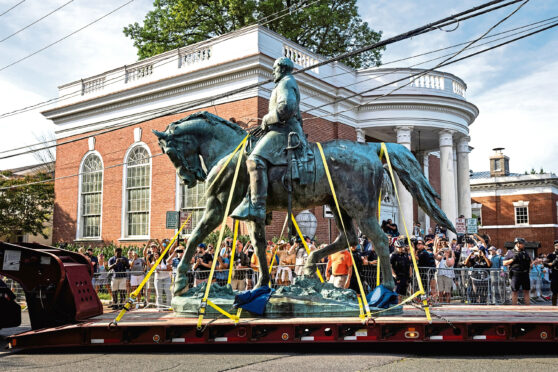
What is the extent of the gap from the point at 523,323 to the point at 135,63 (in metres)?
21.1

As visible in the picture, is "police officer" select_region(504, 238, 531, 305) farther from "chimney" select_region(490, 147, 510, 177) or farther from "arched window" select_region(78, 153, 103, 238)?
"chimney" select_region(490, 147, 510, 177)

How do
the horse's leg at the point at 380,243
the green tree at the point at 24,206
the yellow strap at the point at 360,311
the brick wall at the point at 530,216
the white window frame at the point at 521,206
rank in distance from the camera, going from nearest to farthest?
the yellow strap at the point at 360,311, the horse's leg at the point at 380,243, the green tree at the point at 24,206, the brick wall at the point at 530,216, the white window frame at the point at 521,206

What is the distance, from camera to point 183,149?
316 inches

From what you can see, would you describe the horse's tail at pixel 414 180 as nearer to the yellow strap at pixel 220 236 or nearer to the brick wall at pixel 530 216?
the yellow strap at pixel 220 236

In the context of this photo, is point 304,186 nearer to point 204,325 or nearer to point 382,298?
point 382,298

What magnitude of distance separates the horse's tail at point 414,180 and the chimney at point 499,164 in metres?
47.2

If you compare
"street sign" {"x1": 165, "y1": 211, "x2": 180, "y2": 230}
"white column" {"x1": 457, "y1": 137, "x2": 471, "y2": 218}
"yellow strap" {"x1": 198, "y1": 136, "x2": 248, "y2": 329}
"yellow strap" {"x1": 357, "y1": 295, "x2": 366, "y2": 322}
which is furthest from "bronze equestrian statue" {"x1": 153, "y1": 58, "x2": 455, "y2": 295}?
"white column" {"x1": 457, "y1": 137, "x2": 471, "y2": 218}

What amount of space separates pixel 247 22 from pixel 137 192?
36.4ft

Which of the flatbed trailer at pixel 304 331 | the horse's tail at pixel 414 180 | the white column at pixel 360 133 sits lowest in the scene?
the flatbed trailer at pixel 304 331

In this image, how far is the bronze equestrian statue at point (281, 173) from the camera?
754 centimetres

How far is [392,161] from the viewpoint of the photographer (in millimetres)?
8117

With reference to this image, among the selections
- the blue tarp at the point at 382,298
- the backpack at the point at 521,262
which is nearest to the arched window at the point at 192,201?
the backpack at the point at 521,262

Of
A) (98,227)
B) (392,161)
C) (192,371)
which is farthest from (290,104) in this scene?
(98,227)

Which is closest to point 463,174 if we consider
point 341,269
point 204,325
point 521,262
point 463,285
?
point 521,262
